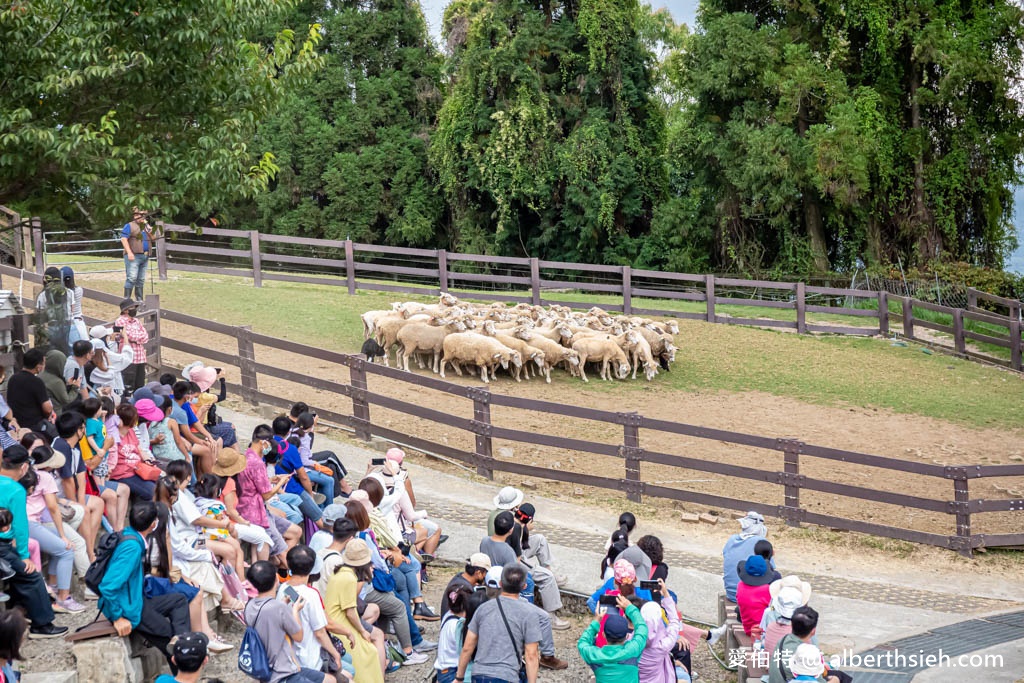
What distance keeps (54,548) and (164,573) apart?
3.72 feet

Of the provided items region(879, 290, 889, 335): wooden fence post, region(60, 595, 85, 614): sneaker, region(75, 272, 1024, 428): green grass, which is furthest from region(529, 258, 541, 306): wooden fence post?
region(60, 595, 85, 614): sneaker

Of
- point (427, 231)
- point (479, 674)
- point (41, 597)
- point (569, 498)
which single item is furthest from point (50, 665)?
point (427, 231)

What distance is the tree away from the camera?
35.0 feet

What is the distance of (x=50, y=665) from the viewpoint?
7176 mm

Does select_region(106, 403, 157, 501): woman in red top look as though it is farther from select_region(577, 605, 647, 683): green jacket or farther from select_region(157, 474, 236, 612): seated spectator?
select_region(577, 605, 647, 683): green jacket

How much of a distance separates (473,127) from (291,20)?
9428 mm

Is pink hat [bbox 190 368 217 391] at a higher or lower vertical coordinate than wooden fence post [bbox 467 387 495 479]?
higher

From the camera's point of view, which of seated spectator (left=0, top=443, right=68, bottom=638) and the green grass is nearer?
seated spectator (left=0, top=443, right=68, bottom=638)

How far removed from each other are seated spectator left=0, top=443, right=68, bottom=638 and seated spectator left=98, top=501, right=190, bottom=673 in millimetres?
629

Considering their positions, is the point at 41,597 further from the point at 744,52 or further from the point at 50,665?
the point at 744,52

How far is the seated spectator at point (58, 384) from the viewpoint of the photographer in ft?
34.9

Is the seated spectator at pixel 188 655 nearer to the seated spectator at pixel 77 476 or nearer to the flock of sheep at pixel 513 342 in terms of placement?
the seated spectator at pixel 77 476

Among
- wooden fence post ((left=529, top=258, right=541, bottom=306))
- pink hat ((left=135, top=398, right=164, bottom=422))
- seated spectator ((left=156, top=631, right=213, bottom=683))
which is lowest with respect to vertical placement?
seated spectator ((left=156, top=631, right=213, bottom=683))

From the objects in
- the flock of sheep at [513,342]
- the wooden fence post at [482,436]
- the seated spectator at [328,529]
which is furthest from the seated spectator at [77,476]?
the flock of sheep at [513,342]
